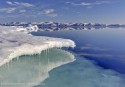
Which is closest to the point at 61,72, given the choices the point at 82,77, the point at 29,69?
the point at 82,77

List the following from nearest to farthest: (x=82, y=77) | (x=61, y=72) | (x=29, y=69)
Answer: (x=82, y=77)
(x=61, y=72)
(x=29, y=69)

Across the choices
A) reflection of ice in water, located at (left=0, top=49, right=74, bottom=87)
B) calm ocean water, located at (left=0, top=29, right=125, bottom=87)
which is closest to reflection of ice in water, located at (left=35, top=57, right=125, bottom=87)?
calm ocean water, located at (left=0, top=29, right=125, bottom=87)

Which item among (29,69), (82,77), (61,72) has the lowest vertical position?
(82,77)

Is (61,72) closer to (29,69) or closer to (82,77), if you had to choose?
(82,77)

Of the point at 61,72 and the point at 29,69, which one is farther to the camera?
the point at 29,69

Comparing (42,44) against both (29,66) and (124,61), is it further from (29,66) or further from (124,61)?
(124,61)
